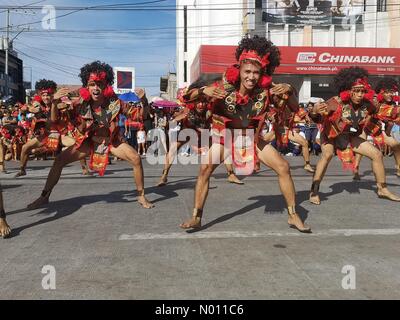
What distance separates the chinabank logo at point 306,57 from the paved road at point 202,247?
18.3 meters

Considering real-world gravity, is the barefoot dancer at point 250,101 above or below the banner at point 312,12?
below

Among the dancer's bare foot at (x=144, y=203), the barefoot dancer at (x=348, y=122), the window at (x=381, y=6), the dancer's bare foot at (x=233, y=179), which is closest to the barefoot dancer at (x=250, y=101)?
the dancer's bare foot at (x=144, y=203)

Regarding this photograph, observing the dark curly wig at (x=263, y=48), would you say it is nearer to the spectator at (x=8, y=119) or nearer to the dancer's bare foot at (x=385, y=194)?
the dancer's bare foot at (x=385, y=194)

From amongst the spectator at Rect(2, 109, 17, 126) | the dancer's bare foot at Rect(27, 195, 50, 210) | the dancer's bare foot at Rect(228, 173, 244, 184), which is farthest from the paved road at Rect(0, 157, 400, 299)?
the spectator at Rect(2, 109, 17, 126)

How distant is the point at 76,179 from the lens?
901 centimetres

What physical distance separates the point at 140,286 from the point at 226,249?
1149 mm

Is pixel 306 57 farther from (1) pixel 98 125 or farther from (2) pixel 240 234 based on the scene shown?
(2) pixel 240 234

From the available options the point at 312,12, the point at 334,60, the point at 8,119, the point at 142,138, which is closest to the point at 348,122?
the point at 8,119

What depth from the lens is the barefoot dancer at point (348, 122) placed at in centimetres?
628

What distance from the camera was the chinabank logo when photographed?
80.6 feet

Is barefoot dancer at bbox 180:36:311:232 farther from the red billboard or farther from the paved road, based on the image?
the red billboard
